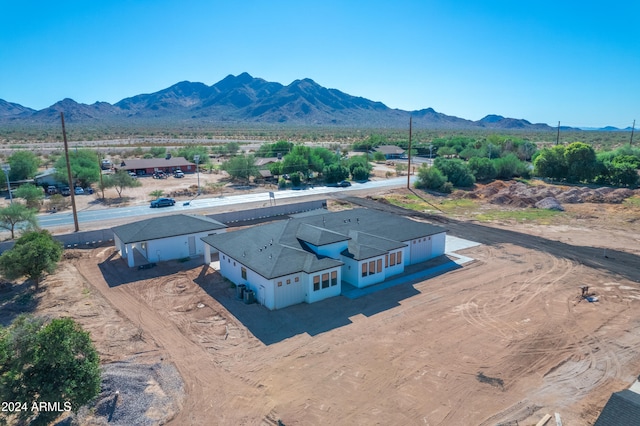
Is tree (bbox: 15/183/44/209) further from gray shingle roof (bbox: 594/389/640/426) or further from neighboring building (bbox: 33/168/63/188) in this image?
gray shingle roof (bbox: 594/389/640/426)

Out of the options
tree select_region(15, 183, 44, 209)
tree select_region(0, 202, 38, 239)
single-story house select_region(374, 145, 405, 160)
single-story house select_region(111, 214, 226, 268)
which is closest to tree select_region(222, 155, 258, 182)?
tree select_region(15, 183, 44, 209)

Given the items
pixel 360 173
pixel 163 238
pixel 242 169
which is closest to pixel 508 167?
pixel 360 173

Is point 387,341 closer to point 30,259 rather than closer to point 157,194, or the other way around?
point 30,259

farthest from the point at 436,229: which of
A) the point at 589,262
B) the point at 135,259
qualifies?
the point at 135,259

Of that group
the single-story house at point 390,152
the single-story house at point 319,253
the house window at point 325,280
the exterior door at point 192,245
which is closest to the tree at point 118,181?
the exterior door at point 192,245

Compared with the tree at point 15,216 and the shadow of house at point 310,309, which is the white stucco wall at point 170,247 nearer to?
the shadow of house at point 310,309

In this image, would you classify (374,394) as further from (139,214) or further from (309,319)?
(139,214)
